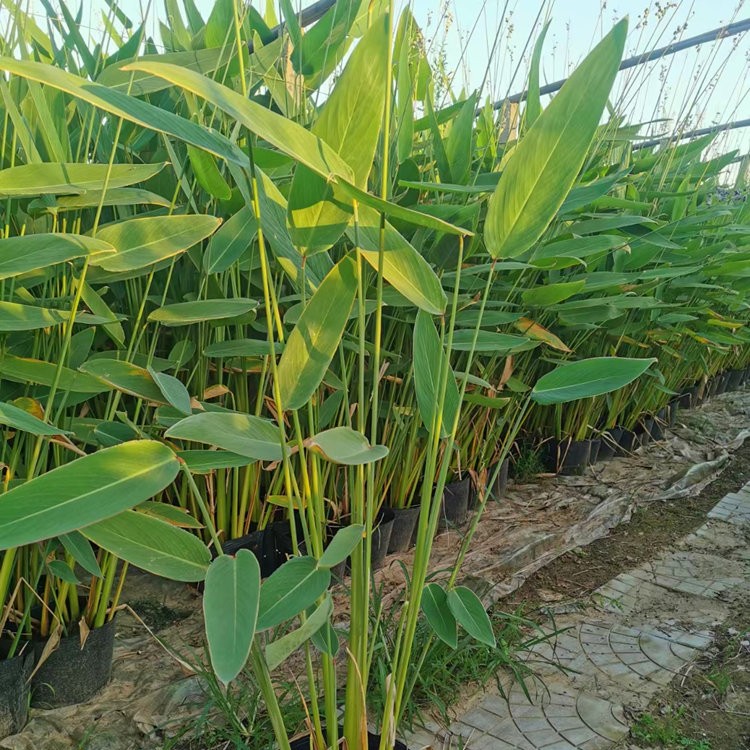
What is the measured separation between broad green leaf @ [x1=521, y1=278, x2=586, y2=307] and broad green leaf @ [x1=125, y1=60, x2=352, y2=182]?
68 cm

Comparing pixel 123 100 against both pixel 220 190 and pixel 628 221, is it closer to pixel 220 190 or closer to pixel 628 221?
pixel 220 190

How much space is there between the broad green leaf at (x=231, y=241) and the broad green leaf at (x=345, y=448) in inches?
10.5

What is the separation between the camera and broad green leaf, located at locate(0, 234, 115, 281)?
1.75ft

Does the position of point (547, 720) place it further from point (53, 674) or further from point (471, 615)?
point (53, 674)

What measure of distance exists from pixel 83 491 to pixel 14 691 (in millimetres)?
492

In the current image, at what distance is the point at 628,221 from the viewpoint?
41.9 inches

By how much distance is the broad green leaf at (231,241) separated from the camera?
681mm

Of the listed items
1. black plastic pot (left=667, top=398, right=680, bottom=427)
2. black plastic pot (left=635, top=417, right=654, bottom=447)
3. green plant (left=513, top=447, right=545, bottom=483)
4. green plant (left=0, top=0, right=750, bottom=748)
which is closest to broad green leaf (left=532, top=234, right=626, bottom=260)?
green plant (left=0, top=0, right=750, bottom=748)

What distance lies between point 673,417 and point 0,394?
6.92ft

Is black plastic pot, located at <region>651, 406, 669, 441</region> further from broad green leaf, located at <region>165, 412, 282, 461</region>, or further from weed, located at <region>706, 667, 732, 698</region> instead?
broad green leaf, located at <region>165, 412, 282, 461</region>

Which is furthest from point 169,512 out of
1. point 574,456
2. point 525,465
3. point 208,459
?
point 574,456

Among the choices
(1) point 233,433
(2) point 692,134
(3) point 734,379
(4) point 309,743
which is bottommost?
(3) point 734,379

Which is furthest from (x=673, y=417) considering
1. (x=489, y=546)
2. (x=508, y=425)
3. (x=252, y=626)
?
(x=252, y=626)

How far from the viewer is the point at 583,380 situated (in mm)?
667
